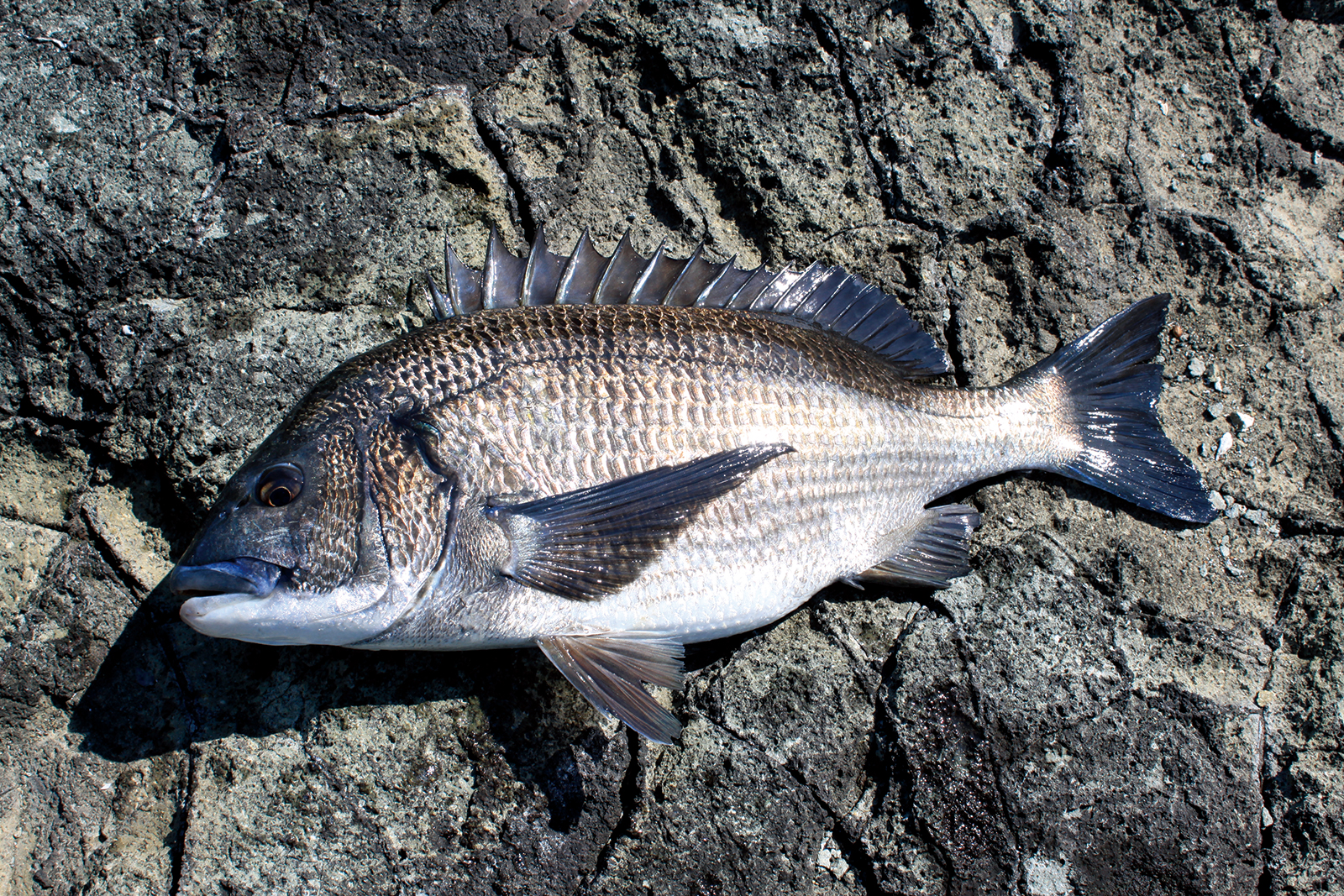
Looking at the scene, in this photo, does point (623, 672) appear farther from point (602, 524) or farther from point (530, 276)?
point (530, 276)

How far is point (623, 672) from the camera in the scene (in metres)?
2.23

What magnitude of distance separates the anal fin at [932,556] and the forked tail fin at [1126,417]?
42 centimetres

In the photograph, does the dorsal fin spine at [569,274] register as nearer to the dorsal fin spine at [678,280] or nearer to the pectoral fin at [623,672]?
the dorsal fin spine at [678,280]

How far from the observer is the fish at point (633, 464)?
2.07m

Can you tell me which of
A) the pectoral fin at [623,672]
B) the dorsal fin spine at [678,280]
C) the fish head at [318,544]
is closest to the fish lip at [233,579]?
the fish head at [318,544]

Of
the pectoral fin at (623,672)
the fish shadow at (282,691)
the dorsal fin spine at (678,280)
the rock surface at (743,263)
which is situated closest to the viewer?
the pectoral fin at (623,672)

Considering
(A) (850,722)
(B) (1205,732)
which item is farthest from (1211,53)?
(A) (850,722)

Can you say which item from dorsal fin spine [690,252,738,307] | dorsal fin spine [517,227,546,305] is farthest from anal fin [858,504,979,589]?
dorsal fin spine [517,227,546,305]

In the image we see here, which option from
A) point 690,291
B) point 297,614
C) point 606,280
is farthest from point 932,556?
point 297,614

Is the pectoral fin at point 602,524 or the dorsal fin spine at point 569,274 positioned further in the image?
the dorsal fin spine at point 569,274

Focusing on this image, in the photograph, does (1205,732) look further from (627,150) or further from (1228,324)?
(627,150)

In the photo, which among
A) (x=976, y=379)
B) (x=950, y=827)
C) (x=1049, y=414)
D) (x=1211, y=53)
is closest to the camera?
(x=950, y=827)

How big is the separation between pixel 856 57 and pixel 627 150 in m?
0.91

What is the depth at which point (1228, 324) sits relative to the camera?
9.67ft
